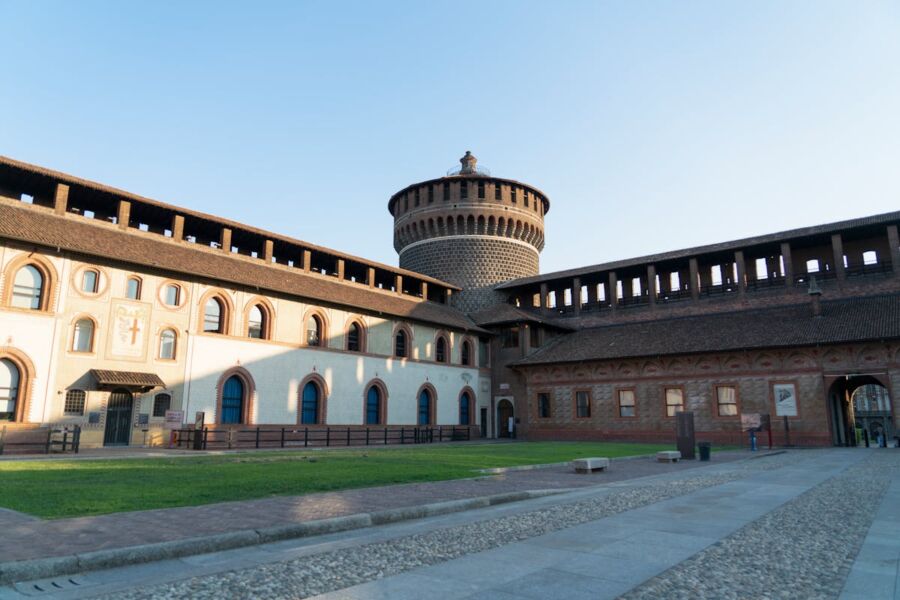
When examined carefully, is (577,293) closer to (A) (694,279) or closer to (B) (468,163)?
(A) (694,279)

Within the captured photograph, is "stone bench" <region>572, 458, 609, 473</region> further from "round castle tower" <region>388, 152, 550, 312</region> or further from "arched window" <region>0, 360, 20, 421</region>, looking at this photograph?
"round castle tower" <region>388, 152, 550, 312</region>

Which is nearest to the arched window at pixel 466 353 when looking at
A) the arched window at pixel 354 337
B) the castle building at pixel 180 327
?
the castle building at pixel 180 327

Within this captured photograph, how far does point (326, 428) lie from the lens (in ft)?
102

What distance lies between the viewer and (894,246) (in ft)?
104

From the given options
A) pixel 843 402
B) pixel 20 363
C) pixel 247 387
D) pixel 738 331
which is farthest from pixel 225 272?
pixel 843 402

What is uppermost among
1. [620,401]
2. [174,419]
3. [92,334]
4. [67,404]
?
[92,334]

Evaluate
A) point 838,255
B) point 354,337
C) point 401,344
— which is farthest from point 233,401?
point 838,255

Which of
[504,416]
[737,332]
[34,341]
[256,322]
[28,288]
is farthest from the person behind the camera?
[504,416]

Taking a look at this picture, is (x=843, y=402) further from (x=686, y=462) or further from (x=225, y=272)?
(x=225, y=272)

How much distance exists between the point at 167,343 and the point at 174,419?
3.68 meters

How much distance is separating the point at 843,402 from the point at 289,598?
122ft

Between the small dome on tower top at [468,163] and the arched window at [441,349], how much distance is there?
17371 millimetres

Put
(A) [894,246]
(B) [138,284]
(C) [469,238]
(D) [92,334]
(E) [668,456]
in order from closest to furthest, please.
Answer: (E) [668,456] → (D) [92,334] → (B) [138,284] → (A) [894,246] → (C) [469,238]

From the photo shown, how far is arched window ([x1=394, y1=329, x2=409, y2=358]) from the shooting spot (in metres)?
36.8
